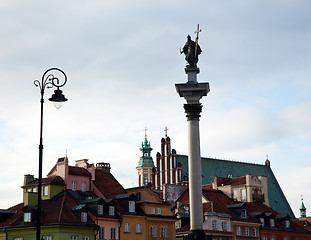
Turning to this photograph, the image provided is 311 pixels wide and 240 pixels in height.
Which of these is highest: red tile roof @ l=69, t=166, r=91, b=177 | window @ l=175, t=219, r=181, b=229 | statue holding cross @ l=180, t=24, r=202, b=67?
statue holding cross @ l=180, t=24, r=202, b=67

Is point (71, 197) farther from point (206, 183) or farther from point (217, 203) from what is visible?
point (206, 183)

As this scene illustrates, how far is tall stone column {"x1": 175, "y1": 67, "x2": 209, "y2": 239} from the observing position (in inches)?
1222

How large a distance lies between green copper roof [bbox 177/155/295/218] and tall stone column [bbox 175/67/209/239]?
229 feet

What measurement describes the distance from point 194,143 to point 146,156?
110 meters

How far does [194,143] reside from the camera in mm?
32125

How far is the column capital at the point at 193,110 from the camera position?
32750 millimetres

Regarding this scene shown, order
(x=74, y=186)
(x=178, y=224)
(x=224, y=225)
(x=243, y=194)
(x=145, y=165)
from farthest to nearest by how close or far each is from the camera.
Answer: (x=145, y=165), (x=243, y=194), (x=224, y=225), (x=178, y=224), (x=74, y=186)

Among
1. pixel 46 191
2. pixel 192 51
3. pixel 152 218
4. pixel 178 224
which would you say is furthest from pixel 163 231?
pixel 192 51

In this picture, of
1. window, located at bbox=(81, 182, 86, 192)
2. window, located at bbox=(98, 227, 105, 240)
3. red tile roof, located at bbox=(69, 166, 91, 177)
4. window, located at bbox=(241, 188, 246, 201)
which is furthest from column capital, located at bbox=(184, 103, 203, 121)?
window, located at bbox=(241, 188, 246, 201)

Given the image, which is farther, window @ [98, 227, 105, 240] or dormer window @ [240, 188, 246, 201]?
dormer window @ [240, 188, 246, 201]

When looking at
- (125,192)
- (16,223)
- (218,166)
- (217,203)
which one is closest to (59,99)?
(16,223)

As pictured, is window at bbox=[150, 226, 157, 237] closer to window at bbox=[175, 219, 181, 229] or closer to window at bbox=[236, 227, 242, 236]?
window at bbox=[175, 219, 181, 229]

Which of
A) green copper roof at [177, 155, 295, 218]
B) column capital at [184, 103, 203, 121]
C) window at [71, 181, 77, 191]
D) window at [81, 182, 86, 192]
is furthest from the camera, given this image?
green copper roof at [177, 155, 295, 218]

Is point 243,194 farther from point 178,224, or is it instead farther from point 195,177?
point 195,177
